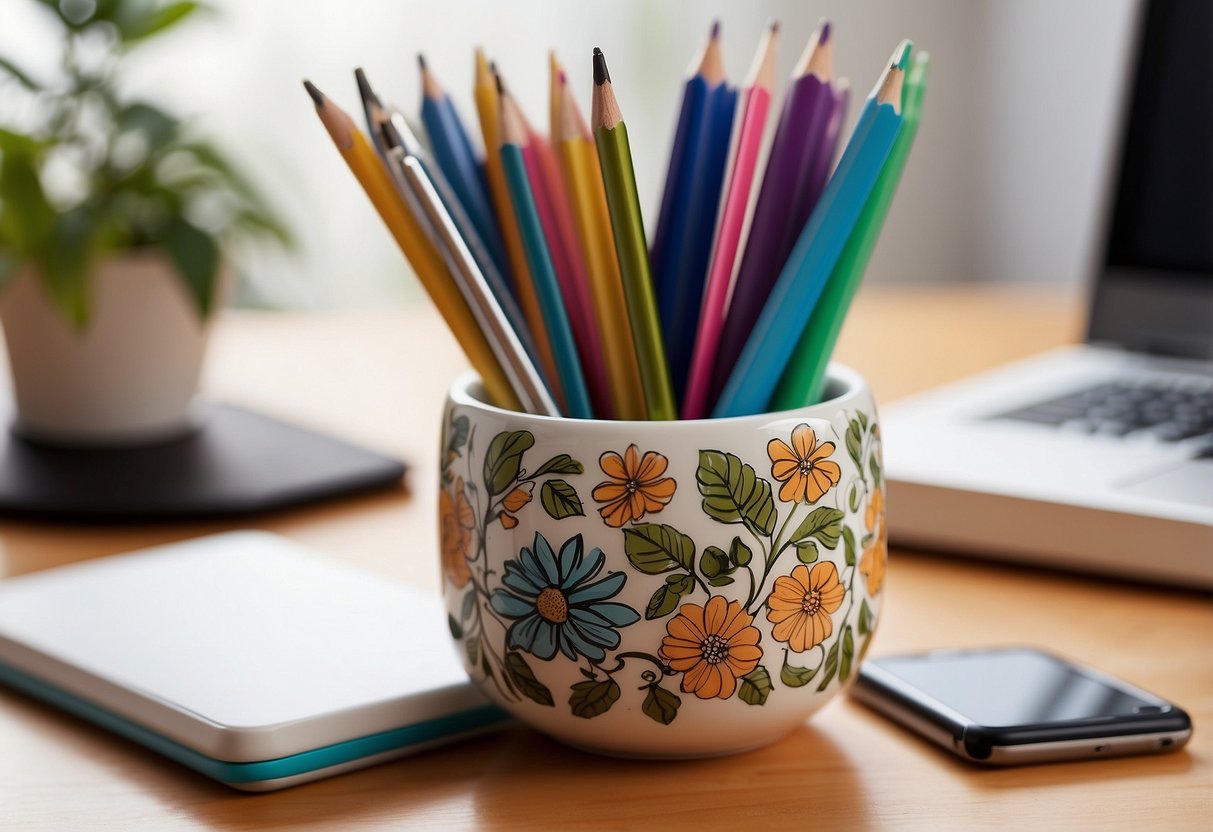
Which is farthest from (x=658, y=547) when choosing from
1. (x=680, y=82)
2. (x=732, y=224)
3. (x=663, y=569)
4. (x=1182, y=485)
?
(x=680, y=82)

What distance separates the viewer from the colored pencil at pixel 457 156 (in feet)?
1.36

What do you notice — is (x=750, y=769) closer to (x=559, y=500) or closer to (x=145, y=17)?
(x=559, y=500)

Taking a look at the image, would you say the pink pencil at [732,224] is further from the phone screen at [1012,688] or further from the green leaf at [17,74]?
the green leaf at [17,74]

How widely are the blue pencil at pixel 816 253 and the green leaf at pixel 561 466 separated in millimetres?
56

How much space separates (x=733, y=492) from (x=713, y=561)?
18mm

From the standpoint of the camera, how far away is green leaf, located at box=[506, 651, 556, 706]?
0.37m

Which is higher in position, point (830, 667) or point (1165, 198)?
point (1165, 198)

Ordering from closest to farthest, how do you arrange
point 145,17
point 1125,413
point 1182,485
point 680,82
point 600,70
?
point 600,70 < point 1182,485 < point 1125,413 < point 145,17 < point 680,82

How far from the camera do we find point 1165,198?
77 cm

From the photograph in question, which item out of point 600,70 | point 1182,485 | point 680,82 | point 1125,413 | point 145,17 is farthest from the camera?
point 680,82

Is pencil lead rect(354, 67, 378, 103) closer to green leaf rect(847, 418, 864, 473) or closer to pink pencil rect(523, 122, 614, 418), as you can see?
pink pencil rect(523, 122, 614, 418)

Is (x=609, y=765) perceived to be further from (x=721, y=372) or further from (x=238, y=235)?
(x=238, y=235)

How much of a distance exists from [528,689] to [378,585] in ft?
0.48

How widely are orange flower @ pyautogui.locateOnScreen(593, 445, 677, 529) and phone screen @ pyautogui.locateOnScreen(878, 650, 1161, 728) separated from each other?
0.12 m
